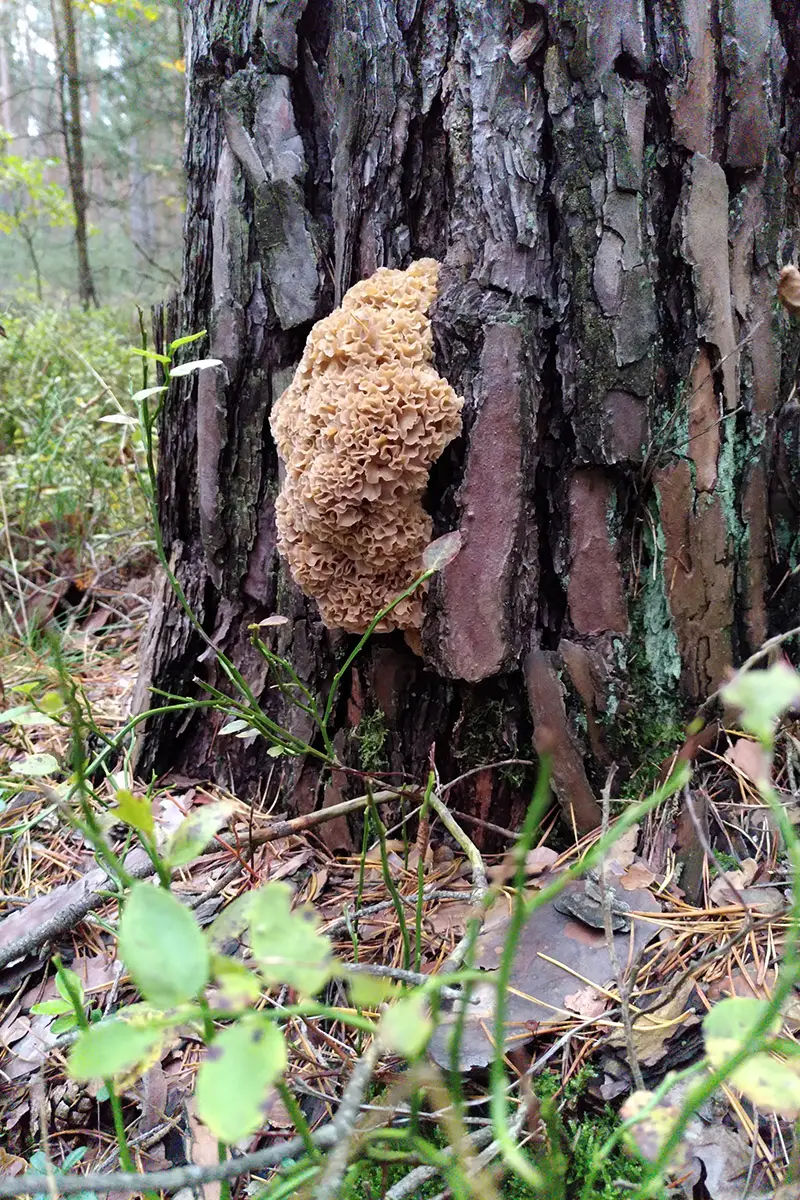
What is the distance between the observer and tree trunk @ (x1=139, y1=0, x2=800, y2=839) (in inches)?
82.4

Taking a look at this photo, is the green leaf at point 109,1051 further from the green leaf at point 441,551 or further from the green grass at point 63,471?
the green grass at point 63,471

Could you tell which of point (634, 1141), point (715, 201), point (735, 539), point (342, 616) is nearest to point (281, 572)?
point (342, 616)

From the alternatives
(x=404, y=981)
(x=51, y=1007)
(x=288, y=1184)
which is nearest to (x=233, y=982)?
(x=288, y=1184)

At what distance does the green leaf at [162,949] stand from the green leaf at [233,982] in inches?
0.9

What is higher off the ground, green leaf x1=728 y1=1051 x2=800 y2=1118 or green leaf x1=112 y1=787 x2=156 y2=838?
green leaf x1=112 y1=787 x2=156 y2=838

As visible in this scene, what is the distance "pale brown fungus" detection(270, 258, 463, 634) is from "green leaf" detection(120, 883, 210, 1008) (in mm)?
1468

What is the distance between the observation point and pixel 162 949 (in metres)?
0.83

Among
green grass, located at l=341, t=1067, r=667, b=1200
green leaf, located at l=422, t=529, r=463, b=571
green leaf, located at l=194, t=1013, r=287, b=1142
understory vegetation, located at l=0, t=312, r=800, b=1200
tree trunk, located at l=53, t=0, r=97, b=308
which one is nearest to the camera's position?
green leaf, located at l=194, t=1013, r=287, b=1142

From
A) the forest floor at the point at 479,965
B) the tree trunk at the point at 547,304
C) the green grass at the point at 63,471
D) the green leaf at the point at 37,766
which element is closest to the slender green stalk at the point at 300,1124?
the forest floor at the point at 479,965

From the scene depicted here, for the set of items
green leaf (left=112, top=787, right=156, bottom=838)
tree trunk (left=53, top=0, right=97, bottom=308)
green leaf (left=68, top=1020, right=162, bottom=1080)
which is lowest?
green leaf (left=68, top=1020, right=162, bottom=1080)

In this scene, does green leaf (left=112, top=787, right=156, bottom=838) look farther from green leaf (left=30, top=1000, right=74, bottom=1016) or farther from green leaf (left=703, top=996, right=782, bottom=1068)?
green leaf (left=30, top=1000, right=74, bottom=1016)

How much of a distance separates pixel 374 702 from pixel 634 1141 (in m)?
1.56

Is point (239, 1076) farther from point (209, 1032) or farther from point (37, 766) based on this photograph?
point (37, 766)

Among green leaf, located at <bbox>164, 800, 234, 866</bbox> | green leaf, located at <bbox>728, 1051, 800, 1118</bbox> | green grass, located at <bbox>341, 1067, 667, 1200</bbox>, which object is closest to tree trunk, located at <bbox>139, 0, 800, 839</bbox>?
green grass, located at <bbox>341, 1067, 667, 1200</bbox>
